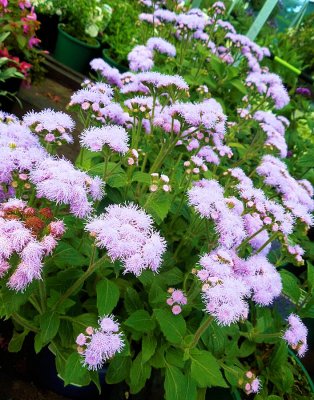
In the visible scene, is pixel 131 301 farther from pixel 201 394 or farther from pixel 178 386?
pixel 201 394

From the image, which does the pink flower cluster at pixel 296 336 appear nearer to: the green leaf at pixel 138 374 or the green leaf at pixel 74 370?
the green leaf at pixel 138 374

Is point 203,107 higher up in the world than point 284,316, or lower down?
higher up

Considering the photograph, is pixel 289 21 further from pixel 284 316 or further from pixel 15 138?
pixel 15 138

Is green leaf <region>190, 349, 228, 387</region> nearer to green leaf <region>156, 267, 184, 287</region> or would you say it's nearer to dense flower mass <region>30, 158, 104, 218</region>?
green leaf <region>156, 267, 184, 287</region>

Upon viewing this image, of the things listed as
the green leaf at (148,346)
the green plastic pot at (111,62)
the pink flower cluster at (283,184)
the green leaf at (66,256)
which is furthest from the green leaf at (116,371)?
the green plastic pot at (111,62)

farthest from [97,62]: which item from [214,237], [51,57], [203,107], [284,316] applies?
[51,57]

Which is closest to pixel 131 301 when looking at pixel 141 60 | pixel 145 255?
pixel 145 255

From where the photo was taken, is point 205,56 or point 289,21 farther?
point 289,21

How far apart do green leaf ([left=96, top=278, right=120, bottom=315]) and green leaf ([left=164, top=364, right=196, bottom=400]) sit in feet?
1.20

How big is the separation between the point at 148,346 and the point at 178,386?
0.62 feet

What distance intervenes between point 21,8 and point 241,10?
369 cm

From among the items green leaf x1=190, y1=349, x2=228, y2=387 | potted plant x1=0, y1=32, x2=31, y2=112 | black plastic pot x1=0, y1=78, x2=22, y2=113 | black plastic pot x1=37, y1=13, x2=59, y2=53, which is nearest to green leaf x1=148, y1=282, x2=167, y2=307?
green leaf x1=190, y1=349, x2=228, y2=387

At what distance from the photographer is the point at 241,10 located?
5.91m

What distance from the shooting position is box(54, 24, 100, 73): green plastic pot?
15.4 ft
